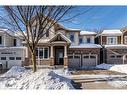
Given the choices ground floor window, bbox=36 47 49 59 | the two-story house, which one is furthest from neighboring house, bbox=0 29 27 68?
ground floor window, bbox=36 47 49 59

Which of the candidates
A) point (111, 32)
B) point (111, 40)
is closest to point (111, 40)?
point (111, 40)

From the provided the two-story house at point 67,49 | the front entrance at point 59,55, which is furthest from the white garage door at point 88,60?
the front entrance at point 59,55

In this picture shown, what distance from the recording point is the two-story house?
2080 cm

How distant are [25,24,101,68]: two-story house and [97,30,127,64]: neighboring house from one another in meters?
1.02

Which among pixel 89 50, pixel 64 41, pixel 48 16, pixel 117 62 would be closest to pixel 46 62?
pixel 64 41

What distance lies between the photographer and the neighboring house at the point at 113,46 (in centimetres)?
2336

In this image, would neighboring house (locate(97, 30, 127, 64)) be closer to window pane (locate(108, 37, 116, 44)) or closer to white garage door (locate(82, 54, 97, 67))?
window pane (locate(108, 37, 116, 44))

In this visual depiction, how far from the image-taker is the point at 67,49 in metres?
22.0

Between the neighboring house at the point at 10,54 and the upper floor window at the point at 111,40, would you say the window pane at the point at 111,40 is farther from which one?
the neighboring house at the point at 10,54

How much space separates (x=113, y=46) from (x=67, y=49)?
14.7 ft

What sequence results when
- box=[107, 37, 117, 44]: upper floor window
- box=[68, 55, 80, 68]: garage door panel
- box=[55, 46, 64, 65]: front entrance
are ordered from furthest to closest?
box=[107, 37, 117, 44]: upper floor window → box=[68, 55, 80, 68]: garage door panel → box=[55, 46, 64, 65]: front entrance

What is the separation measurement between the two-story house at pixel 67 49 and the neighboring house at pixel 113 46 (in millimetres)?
1021
